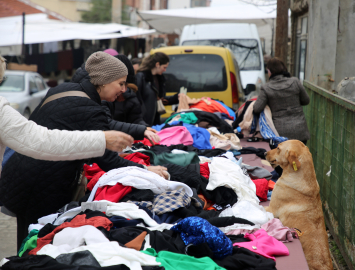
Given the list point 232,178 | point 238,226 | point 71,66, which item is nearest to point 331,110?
point 232,178

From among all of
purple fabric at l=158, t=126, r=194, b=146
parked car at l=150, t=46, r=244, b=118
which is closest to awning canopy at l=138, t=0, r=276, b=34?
parked car at l=150, t=46, r=244, b=118

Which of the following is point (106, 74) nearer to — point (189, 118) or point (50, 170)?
point (50, 170)

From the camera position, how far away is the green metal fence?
13.5 ft

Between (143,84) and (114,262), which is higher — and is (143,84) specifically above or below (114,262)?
above

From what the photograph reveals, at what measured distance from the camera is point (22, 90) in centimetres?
1312

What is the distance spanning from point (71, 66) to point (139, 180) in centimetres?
1706

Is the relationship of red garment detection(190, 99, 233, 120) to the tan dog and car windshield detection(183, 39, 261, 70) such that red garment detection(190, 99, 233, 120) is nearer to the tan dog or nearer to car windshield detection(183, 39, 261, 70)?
the tan dog

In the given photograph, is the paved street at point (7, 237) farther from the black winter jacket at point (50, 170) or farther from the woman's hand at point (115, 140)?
the woman's hand at point (115, 140)

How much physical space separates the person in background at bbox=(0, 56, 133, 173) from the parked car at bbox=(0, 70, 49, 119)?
35.2ft

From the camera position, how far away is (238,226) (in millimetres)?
2748

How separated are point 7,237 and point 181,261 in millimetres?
3614

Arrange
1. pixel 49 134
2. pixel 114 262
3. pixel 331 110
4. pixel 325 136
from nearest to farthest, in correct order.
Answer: pixel 114 262
pixel 49 134
pixel 331 110
pixel 325 136

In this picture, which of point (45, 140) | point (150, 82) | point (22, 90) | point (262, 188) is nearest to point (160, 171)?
point (262, 188)

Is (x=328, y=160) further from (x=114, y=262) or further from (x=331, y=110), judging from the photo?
(x=114, y=262)
